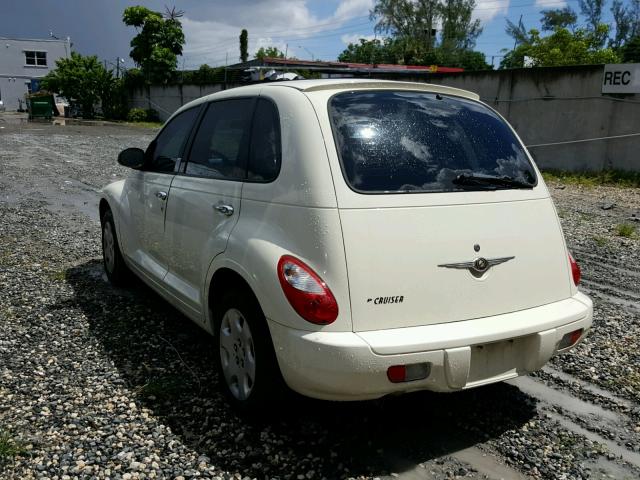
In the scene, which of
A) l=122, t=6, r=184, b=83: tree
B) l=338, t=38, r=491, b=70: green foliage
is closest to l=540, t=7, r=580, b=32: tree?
l=338, t=38, r=491, b=70: green foliage

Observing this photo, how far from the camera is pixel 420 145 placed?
2.96 m

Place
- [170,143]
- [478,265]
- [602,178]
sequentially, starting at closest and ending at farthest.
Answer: [478,265], [170,143], [602,178]

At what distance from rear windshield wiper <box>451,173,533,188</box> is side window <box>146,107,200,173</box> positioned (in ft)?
6.78

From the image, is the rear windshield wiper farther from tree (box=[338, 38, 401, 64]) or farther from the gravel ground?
tree (box=[338, 38, 401, 64])

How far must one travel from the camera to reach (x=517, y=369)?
284 centimetres

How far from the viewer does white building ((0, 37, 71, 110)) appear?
2297 inches

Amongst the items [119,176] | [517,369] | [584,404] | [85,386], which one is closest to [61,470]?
[85,386]

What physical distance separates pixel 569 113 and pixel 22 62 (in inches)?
2386

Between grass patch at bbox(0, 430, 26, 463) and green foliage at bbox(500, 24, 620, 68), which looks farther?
green foliage at bbox(500, 24, 620, 68)

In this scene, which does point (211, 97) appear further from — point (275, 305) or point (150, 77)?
point (150, 77)

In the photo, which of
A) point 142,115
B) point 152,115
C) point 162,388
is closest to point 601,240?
point 162,388

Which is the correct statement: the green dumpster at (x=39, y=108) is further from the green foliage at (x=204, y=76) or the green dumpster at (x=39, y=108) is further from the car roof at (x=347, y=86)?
the car roof at (x=347, y=86)

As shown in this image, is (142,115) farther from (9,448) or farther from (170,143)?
(9,448)

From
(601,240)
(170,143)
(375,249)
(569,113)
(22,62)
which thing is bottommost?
(601,240)
